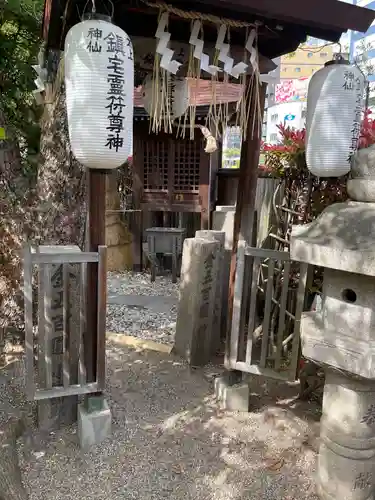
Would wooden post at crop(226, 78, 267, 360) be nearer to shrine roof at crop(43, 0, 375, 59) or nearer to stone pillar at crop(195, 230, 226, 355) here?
shrine roof at crop(43, 0, 375, 59)

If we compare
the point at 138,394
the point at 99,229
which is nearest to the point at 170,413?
the point at 138,394

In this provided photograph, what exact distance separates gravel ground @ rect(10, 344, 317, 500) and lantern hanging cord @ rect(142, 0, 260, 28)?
120 inches

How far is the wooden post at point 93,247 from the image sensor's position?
2.91 meters

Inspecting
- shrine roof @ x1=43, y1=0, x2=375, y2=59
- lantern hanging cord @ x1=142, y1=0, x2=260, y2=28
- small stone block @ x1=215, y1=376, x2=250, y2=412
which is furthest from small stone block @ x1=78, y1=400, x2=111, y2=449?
lantern hanging cord @ x1=142, y1=0, x2=260, y2=28

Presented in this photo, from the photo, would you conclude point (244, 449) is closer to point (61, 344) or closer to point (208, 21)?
point (61, 344)

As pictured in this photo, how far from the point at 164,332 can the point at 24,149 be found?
119 inches

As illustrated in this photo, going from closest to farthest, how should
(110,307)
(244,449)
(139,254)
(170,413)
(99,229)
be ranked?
1. (99,229)
2. (244,449)
3. (170,413)
4. (110,307)
5. (139,254)

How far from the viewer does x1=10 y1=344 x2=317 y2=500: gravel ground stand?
2.81 meters

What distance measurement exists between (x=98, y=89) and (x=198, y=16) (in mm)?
1004

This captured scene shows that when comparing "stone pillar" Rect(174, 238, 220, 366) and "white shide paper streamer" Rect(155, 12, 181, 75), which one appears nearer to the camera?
"white shide paper streamer" Rect(155, 12, 181, 75)

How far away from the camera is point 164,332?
19.5 ft

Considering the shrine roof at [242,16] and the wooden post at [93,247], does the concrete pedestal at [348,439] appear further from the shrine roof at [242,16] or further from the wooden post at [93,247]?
the shrine roof at [242,16]

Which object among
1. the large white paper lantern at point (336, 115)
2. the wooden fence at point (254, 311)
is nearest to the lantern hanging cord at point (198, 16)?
the large white paper lantern at point (336, 115)

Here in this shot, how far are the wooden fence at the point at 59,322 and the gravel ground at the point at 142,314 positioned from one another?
2.32 meters
